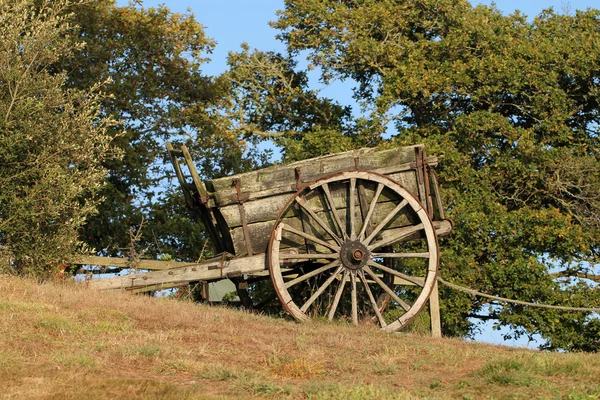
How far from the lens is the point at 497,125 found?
18844mm

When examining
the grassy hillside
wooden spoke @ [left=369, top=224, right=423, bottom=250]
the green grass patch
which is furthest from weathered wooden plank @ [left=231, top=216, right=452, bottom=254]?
the green grass patch

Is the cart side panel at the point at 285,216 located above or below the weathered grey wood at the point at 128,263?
above

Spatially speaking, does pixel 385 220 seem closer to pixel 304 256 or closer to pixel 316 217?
pixel 316 217

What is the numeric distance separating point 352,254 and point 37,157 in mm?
5351

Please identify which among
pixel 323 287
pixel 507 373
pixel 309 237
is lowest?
pixel 507 373

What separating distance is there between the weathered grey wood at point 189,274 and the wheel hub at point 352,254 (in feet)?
3.82

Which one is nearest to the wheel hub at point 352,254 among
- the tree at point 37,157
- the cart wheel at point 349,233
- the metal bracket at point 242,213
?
the cart wheel at point 349,233

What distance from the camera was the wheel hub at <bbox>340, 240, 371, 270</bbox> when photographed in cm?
1221

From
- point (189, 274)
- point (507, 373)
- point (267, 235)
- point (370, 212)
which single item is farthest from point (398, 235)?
point (507, 373)

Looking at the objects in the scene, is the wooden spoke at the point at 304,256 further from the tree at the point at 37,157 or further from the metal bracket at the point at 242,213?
the tree at the point at 37,157

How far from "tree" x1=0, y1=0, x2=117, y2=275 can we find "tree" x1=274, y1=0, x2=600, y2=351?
7.33 metres

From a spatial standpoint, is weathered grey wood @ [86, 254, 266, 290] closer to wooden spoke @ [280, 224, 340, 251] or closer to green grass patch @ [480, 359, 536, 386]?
wooden spoke @ [280, 224, 340, 251]

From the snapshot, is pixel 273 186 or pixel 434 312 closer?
pixel 273 186

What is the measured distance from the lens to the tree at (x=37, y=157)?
43.7 feet
